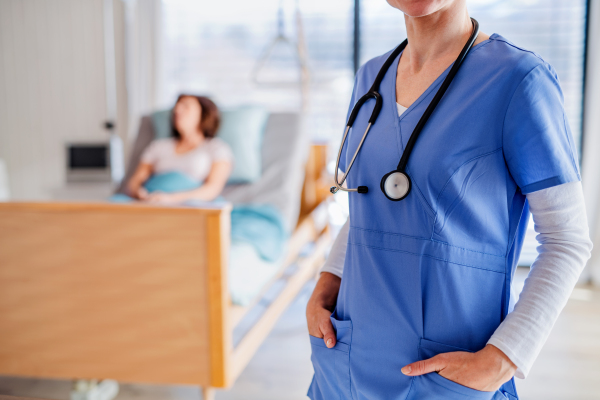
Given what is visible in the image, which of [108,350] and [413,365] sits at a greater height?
[413,365]

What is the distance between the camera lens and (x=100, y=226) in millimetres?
1382

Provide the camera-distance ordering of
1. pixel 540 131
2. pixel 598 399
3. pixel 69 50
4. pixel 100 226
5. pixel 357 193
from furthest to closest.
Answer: pixel 69 50
pixel 598 399
pixel 100 226
pixel 357 193
pixel 540 131

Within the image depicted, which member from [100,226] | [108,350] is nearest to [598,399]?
[108,350]

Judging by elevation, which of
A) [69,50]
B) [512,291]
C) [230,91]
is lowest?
[512,291]

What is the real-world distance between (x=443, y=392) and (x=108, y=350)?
1.19 meters

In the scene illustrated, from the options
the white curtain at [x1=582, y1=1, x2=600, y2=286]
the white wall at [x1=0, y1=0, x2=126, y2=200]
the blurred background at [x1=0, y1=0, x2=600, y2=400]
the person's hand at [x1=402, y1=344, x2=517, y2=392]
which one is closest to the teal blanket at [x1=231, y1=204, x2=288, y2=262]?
the blurred background at [x1=0, y1=0, x2=600, y2=400]

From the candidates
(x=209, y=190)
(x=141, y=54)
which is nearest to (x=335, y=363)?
(x=209, y=190)

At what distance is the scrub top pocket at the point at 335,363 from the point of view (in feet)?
2.21

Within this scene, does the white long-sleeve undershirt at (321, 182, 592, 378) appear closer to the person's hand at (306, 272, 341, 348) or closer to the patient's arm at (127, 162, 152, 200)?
the person's hand at (306, 272, 341, 348)

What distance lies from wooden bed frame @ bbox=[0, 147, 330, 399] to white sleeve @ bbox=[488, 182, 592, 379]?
909 millimetres

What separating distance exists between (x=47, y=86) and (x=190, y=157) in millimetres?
1924

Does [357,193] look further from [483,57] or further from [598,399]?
[598,399]

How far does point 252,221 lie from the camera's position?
208 centimetres

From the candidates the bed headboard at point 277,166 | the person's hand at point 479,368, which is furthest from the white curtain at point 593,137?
the person's hand at point 479,368
